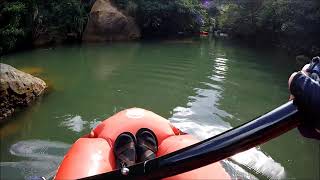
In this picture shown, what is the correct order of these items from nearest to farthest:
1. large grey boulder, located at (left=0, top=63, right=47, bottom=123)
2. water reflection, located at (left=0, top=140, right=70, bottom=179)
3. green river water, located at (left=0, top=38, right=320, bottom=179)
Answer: water reflection, located at (left=0, top=140, right=70, bottom=179) → green river water, located at (left=0, top=38, right=320, bottom=179) → large grey boulder, located at (left=0, top=63, right=47, bottom=123)

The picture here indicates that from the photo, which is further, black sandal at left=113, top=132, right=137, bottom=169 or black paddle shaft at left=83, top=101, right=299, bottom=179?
black sandal at left=113, top=132, right=137, bottom=169

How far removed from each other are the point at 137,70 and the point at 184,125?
333cm

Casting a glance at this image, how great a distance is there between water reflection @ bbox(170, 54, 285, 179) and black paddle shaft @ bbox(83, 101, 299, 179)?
7.51ft

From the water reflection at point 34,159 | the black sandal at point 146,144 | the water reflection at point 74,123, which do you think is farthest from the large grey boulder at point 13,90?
the black sandal at point 146,144

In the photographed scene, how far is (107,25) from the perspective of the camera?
1241 centimetres

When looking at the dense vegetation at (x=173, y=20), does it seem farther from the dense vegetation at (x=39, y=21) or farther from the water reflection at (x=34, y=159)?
the water reflection at (x=34, y=159)

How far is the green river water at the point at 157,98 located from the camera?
138 inches

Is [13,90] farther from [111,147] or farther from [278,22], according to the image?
[278,22]

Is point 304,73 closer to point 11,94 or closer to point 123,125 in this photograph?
point 123,125

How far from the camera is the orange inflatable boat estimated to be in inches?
79.5

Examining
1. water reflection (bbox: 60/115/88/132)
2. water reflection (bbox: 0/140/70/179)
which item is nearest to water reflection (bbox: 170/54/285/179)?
water reflection (bbox: 60/115/88/132)

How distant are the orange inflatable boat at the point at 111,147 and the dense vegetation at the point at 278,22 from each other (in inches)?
265

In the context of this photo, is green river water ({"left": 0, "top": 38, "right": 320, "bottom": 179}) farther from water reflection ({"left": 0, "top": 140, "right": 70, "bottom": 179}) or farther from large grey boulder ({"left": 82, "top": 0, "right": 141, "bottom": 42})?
large grey boulder ({"left": 82, "top": 0, "right": 141, "bottom": 42})

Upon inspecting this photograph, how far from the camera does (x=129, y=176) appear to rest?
0.96m
